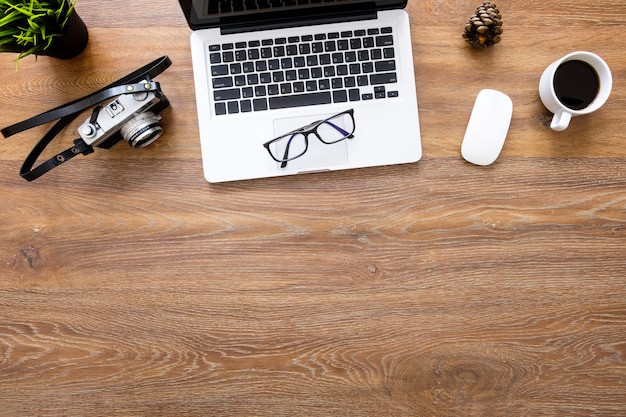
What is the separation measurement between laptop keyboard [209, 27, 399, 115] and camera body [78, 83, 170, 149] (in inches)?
4.1

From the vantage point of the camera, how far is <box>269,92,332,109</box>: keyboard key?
83 centimetres

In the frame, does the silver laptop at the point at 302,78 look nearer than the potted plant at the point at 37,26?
No

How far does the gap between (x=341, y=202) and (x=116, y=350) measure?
1.53 ft

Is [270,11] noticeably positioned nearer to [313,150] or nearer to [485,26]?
[313,150]

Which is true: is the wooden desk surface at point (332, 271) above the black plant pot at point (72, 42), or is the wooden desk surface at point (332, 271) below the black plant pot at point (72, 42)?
below

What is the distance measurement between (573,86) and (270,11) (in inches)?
20.1

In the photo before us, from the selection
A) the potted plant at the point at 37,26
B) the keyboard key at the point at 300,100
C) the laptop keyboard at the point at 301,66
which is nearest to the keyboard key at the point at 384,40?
the laptop keyboard at the point at 301,66

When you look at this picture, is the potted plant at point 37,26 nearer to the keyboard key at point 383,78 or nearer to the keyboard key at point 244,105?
the keyboard key at point 244,105

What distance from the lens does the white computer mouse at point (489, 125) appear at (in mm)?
837

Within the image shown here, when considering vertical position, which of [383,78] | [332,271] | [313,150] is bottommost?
[332,271]

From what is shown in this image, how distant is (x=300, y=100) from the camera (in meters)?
0.83

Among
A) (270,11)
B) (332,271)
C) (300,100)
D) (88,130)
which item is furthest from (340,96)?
(88,130)

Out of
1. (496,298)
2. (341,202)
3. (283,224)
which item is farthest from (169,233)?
(496,298)

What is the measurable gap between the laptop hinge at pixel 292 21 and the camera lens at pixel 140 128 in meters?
0.18
